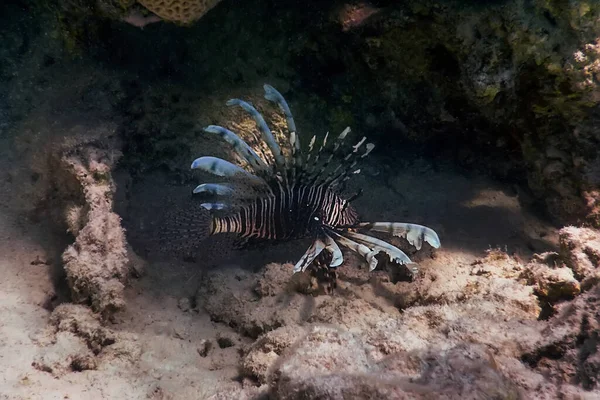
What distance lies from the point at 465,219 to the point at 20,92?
4141 millimetres

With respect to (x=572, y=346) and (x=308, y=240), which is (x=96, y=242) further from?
(x=572, y=346)

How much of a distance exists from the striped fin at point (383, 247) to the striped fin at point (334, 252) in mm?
172

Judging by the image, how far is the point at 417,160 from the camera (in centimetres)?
471

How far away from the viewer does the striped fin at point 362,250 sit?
8.52 ft

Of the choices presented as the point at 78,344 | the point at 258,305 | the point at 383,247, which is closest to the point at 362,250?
the point at 383,247

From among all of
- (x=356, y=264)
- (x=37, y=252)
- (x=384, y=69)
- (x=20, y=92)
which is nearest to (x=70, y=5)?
(x=20, y=92)

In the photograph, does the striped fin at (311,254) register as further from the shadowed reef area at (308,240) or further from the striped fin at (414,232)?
the striped fin at (414,232)

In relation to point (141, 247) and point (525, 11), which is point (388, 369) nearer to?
point (141, 247)

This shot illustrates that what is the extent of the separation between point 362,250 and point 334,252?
0.59 ft

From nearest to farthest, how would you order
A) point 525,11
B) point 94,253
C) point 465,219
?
point 94,253 → point 525,11 → point 465,219

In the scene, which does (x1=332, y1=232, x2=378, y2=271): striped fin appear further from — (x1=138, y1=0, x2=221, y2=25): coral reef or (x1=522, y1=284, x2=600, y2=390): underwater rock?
(x1=138, y1=0, x2=221, y2=25): coral reef

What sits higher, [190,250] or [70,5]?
[70,5]

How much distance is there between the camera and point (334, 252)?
105 inches

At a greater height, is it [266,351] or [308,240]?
[308,240]
